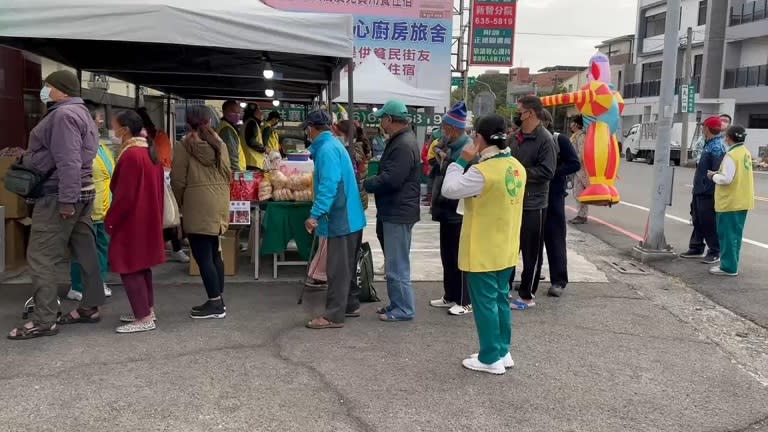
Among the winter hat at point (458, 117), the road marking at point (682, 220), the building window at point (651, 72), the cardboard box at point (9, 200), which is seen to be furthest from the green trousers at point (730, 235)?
the building window at point (651, 72)

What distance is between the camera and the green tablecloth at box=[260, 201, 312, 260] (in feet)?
20.4

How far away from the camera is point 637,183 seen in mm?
19641

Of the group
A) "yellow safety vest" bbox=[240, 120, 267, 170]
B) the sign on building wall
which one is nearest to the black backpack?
"yellow safety vest" bbox=[240, 120, 267, 170]

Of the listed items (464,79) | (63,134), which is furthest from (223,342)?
(464,79)

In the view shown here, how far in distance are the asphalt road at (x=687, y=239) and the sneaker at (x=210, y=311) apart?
4575 millimetres

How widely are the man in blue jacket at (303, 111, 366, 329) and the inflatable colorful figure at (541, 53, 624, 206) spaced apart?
411cm

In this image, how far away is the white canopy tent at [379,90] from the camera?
10.6 meters

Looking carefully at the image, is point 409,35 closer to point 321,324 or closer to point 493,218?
point 321,324

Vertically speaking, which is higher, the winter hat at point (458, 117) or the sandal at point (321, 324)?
the winter hat at point (458, 117)

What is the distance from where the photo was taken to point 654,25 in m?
42.2

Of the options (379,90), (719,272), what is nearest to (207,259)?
(719,272)

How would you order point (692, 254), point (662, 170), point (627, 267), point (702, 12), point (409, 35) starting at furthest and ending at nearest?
point (702, 12) → point (409, 35) → point (692, 254) → point (662, 170) → point (627, 267)

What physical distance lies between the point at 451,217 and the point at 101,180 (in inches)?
118

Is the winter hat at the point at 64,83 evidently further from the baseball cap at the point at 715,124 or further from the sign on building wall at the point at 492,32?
the sign on building wall at the point at 492,32
